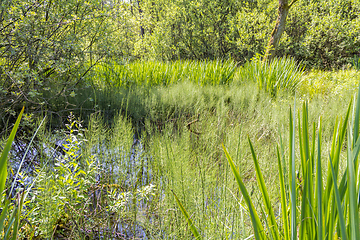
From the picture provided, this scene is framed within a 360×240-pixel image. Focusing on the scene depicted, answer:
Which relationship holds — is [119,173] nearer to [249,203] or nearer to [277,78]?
[249,203]

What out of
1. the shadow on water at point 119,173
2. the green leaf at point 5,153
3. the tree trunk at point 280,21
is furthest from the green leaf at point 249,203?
the tree trunk at point 280,21

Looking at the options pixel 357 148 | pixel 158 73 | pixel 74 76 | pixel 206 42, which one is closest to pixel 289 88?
pixel 158 73

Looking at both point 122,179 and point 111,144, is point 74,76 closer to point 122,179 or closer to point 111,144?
point 111,144

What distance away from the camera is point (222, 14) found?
448 inches

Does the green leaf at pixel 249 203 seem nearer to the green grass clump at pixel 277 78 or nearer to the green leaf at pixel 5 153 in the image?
the green leaf at pixel 5 153

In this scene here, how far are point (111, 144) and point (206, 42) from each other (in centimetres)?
1078

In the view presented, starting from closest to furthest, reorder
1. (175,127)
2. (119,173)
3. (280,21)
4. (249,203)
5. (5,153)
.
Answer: (5,153), (249,203), (119,173), (175,127), (280,21)

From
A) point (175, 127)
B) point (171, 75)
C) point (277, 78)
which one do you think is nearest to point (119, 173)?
point (175, 127)

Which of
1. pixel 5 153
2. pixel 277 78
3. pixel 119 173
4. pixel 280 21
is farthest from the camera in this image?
pixel 280 21

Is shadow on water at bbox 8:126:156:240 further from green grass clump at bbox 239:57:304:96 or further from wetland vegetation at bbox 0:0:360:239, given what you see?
green grass clump at bbox 239:57:304:96

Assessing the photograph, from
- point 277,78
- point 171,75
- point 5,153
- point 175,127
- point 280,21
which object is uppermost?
point 280,21

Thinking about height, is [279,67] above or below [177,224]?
above

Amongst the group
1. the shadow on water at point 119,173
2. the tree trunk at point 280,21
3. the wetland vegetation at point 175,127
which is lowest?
the shadow on water at point 119,173

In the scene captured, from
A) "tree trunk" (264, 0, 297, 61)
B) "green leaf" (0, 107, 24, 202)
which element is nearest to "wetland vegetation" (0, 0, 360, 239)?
"green leaf" (0, 107, 24, 202)
